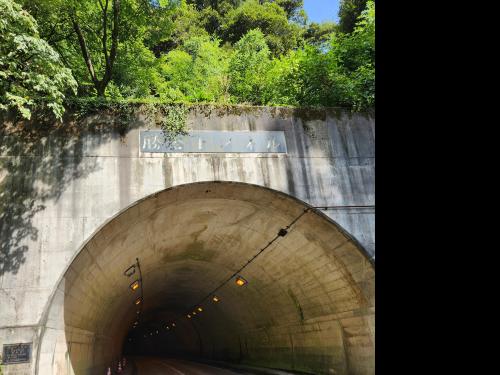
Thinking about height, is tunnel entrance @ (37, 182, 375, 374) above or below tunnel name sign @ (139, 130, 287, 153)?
below

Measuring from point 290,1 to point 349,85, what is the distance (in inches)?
1447

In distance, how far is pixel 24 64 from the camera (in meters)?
8.27

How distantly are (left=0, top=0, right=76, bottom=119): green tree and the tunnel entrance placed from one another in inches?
120

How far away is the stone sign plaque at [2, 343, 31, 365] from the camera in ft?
24.2

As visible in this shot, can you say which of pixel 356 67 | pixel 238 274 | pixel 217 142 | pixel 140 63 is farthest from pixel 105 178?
pixel 140 63

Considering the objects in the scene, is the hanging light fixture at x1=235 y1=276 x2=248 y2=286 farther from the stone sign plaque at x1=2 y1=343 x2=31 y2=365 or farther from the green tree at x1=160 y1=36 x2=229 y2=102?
the green tree at x1=160 y1=36 x2=229 y2=102

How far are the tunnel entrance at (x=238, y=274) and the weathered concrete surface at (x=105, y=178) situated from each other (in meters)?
0.29

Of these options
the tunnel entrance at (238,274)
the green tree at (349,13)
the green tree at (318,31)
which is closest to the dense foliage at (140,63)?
the tunnel entrance at (238,274)

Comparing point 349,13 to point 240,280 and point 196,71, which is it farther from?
point 240,280

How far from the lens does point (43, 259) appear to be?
8.23 metres

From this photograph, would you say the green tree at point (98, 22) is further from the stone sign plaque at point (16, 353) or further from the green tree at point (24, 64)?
the stone sign plaque at point (16, 353)

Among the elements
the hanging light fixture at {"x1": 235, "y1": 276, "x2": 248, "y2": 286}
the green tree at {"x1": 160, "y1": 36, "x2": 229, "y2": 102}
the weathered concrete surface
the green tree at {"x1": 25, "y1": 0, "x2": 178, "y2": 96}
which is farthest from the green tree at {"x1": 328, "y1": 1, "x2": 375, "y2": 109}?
the hanging light fixture at {"x1": 235, "y1": 276, "x2": 248, "y2": 286}

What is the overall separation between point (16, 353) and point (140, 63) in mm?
13707
